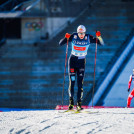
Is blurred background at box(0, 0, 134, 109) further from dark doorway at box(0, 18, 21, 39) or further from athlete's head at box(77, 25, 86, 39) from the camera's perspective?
athlete's head at box(77, 25, 86, 39)

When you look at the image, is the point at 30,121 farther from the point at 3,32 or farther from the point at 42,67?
the point at 3,32

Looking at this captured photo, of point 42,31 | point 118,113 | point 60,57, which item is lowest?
point 118,113

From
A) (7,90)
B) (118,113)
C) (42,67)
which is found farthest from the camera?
(42,67)

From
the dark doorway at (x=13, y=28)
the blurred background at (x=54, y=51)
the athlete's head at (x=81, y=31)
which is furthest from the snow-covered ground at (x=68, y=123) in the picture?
the dark doorway at (x=13, y=28)

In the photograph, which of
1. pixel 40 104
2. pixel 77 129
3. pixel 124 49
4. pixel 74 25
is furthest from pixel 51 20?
pixel 77 129

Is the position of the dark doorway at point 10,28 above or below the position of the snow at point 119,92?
above

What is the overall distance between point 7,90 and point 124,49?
18.7 feet

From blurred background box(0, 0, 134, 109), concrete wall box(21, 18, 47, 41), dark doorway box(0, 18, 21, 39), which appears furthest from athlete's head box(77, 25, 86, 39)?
dark doorway box(0, 18, 21, 39)

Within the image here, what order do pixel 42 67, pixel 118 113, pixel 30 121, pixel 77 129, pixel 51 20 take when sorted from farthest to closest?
1. pixel 51 20
2. pixel 42 67
3. pixel 118 113
4. pixel 30 121
5. pixel 77 129

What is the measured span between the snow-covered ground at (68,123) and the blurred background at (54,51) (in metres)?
4.99

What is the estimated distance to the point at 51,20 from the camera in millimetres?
17688

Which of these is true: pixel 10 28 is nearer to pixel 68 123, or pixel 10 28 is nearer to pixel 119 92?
pixel 119 92

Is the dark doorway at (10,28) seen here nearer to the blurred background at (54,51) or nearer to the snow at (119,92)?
the blurred background at (54,51)

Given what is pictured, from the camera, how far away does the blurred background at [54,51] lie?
39.2 feet
